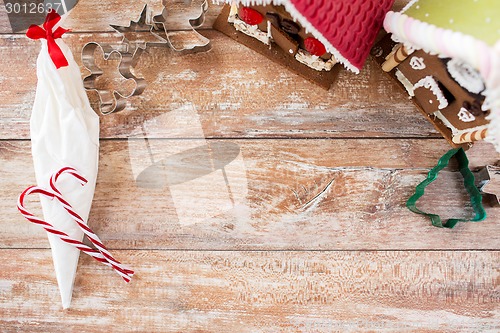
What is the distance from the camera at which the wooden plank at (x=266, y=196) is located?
1227 millimetres

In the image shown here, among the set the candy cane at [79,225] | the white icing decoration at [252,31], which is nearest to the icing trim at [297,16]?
the white icing decoration at [252,31]

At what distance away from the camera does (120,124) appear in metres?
1.25

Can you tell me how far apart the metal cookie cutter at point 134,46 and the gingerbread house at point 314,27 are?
4.3 inches

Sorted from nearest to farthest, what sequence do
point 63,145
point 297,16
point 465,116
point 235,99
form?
point 297,16
point 465,116
point 63,145
point 235,99

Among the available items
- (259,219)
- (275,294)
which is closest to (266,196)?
(259,219)

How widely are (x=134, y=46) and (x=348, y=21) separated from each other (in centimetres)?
56

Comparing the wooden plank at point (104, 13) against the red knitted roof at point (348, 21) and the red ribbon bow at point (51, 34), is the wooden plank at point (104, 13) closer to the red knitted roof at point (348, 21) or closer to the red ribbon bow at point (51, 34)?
the red ribbon bow at point (51, 34)

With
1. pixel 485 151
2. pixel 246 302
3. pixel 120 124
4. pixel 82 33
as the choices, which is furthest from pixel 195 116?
pixel 485 151

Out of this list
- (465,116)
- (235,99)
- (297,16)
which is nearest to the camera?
(297,16)

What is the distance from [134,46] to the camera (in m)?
1.23

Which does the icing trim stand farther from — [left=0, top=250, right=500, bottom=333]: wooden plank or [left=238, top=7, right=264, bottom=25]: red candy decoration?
[left=0, top=250, right=500, bottom=333]: wooden plank

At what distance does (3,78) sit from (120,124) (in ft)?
1.08

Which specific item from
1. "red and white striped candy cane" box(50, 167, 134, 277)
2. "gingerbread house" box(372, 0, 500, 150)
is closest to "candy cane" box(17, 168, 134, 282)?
"red and white striped candy cane" box(50, 167, 134, 277)

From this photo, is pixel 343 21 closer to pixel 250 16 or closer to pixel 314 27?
pixel 314 27
